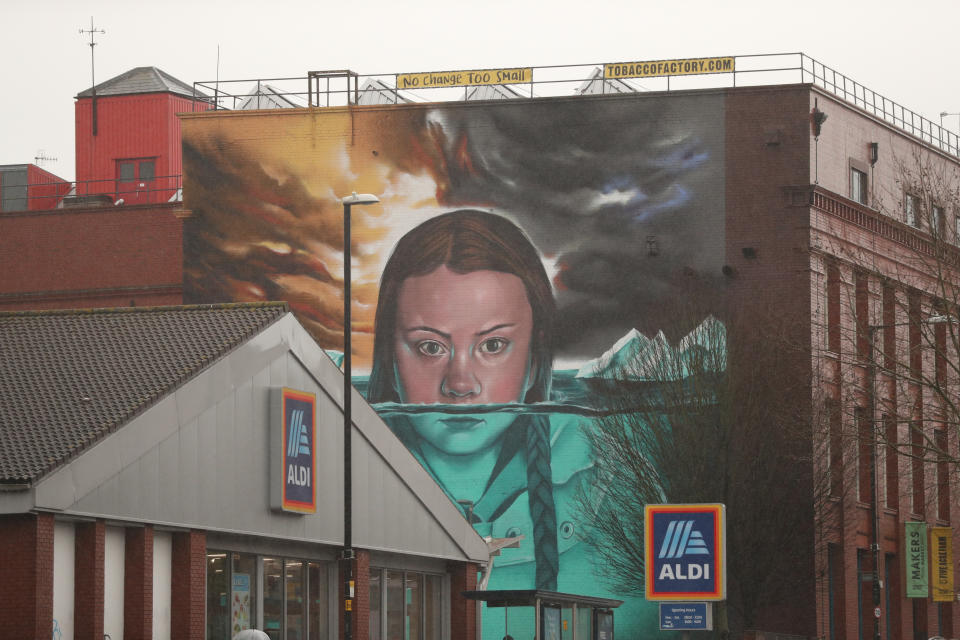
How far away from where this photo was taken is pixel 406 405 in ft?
192

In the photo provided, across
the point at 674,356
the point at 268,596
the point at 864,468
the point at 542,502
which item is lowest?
the point at 268,596

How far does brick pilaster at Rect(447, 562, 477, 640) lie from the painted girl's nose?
56.2ft

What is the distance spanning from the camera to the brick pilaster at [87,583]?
28.5m

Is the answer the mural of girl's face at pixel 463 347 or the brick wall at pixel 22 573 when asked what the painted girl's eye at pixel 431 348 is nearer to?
the mural of girl's face at pixel 463 347

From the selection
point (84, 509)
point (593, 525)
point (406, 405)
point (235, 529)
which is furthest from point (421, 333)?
point (84, 509)

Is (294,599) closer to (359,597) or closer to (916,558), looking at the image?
(359,597)

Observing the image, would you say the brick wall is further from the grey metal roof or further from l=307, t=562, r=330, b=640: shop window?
the grey metal roof

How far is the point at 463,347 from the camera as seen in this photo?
58594 mm

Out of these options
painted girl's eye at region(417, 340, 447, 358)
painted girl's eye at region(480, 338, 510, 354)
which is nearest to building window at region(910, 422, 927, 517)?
painted girl's eye at region(480, 338, 510, 354)

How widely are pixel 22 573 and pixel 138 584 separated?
9.23ft

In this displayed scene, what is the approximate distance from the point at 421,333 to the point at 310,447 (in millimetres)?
24363

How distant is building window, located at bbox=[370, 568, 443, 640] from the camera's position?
37938 millimetres

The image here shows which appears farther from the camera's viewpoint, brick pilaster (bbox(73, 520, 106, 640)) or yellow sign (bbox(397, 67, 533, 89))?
yellow sign (bbox(397, 67, 533, 89))

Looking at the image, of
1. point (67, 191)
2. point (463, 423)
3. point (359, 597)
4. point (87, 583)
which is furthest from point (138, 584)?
point (67, 191)
